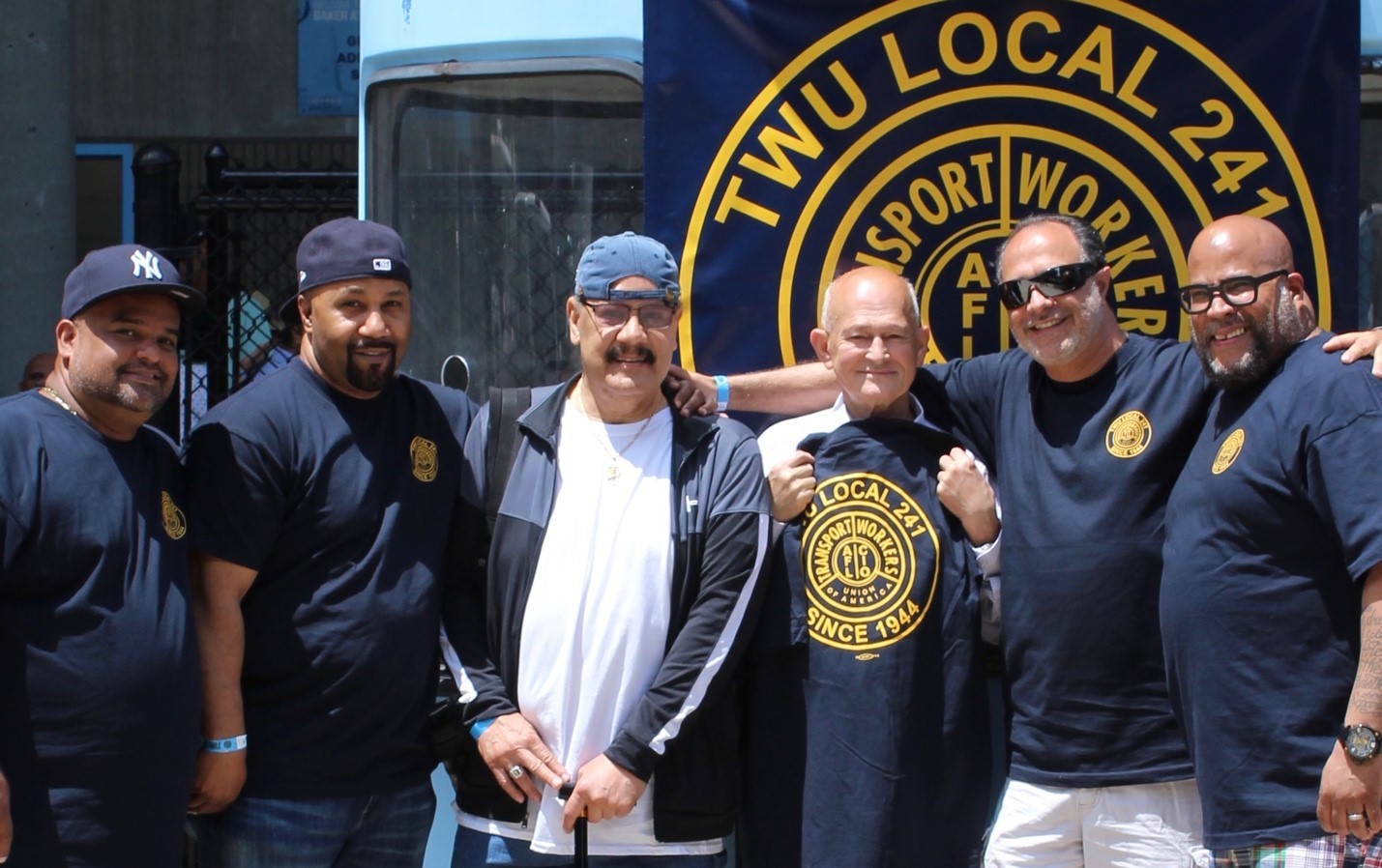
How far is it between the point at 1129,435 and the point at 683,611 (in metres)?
0.83

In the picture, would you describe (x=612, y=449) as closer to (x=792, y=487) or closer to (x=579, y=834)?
(x=792, y=487)

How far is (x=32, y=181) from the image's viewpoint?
16.8 feet

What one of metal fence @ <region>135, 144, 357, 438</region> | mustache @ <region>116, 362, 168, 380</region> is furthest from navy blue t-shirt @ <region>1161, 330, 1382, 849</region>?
metal fence @ <region>135, 144, 357, 438</region>

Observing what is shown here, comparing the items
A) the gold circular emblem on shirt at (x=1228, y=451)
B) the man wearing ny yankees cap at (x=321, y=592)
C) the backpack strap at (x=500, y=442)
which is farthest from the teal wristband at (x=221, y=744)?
the gold circular emblem on shirt at (x=1228, y=451)

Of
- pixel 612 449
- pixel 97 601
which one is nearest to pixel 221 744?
pixel 97 601

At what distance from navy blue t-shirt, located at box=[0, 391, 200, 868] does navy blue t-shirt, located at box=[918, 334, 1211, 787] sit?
141cm

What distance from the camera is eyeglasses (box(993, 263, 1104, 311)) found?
2885 mm

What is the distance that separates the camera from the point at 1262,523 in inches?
99.7

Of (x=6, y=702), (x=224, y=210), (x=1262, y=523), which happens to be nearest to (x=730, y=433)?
(x=1262, y=523)

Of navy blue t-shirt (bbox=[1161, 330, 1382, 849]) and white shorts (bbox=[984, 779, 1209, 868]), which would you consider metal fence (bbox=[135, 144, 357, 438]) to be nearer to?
Result: white shorts (bbox=[984, 779, 1209, 868])

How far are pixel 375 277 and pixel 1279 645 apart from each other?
1.62 m

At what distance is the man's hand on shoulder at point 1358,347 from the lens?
250 cm

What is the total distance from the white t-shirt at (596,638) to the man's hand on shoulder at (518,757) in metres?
0.03

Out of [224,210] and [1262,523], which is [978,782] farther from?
[224,210]
